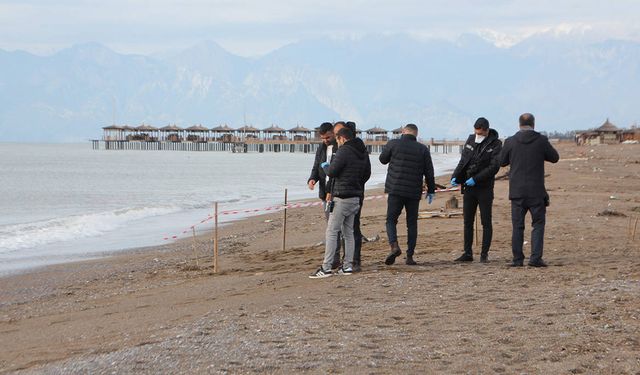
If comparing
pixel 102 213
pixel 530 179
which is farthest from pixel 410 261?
pixel 102 213

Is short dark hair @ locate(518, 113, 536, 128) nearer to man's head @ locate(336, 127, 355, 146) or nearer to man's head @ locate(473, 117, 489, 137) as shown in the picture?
man's head @ locate(473, 117, 489, 137)

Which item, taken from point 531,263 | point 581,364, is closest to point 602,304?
point 581,364

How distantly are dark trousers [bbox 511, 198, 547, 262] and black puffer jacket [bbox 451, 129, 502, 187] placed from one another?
18.4 inches

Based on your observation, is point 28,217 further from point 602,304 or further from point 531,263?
point 602,304

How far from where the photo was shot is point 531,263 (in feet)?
27.1

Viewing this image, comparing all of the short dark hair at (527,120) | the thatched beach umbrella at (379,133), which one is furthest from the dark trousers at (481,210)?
the thatched beach umbrella at (379,133)

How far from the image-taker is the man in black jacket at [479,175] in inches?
343

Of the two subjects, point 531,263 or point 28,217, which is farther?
point 28,217

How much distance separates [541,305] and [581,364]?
60.8 inches

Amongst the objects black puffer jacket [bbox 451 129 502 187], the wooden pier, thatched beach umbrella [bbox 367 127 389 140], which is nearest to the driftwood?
black puffer jacket [bbox 451 129 502 187]

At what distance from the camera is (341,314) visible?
620 cm

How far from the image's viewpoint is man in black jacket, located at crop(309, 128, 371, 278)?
26.5 feet

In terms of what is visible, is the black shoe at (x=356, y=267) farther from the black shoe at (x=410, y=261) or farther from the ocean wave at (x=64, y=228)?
the ocean wave at (x=64, y=228)

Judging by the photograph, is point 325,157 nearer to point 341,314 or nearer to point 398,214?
point 398,214
